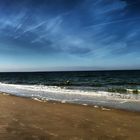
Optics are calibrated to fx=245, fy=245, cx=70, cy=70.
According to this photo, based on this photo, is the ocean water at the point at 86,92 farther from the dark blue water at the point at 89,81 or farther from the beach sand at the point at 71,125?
the beach sand at the point at 71,125

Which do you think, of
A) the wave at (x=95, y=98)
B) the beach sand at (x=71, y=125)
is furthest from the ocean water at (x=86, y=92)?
the beach sand at (x=71, y=125)

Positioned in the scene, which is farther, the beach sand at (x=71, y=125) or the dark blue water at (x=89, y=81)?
the dark blue water at (x=89, y=81)

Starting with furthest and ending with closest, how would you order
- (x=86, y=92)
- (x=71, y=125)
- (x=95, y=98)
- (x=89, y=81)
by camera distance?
(x=89, y=81)
(x=86, y=92)
(x=95, y=98)
(x=71, y=125)

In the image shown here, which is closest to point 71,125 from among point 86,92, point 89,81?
point 86,92

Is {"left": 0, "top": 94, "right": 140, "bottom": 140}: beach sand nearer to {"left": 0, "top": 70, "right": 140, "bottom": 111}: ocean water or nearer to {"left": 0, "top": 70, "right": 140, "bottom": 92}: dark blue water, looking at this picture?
{"left": 0, "top": 70, "right": 140, "bottom": 111}: ocean water

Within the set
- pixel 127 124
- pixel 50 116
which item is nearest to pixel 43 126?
pixel 50 116

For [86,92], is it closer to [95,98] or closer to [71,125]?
[95,98]

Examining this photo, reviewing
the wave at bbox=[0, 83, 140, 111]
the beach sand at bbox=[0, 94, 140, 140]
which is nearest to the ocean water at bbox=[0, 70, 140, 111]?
the wave at bbox=[0, 83, 140, 111]

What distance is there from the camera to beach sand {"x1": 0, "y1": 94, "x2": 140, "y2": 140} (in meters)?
7.25

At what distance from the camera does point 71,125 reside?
8594 millimetres

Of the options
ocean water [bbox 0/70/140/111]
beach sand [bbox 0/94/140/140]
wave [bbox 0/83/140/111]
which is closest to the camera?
beach sand [bbox 0/94/140/140]

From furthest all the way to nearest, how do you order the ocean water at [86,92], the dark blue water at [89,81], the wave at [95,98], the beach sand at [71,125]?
the dark blue water at [89,81], the ocean water at [86,92], the wave at [95,98], the beach sand at [71,125]

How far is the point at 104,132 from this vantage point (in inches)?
306

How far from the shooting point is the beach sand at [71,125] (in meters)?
7.25
